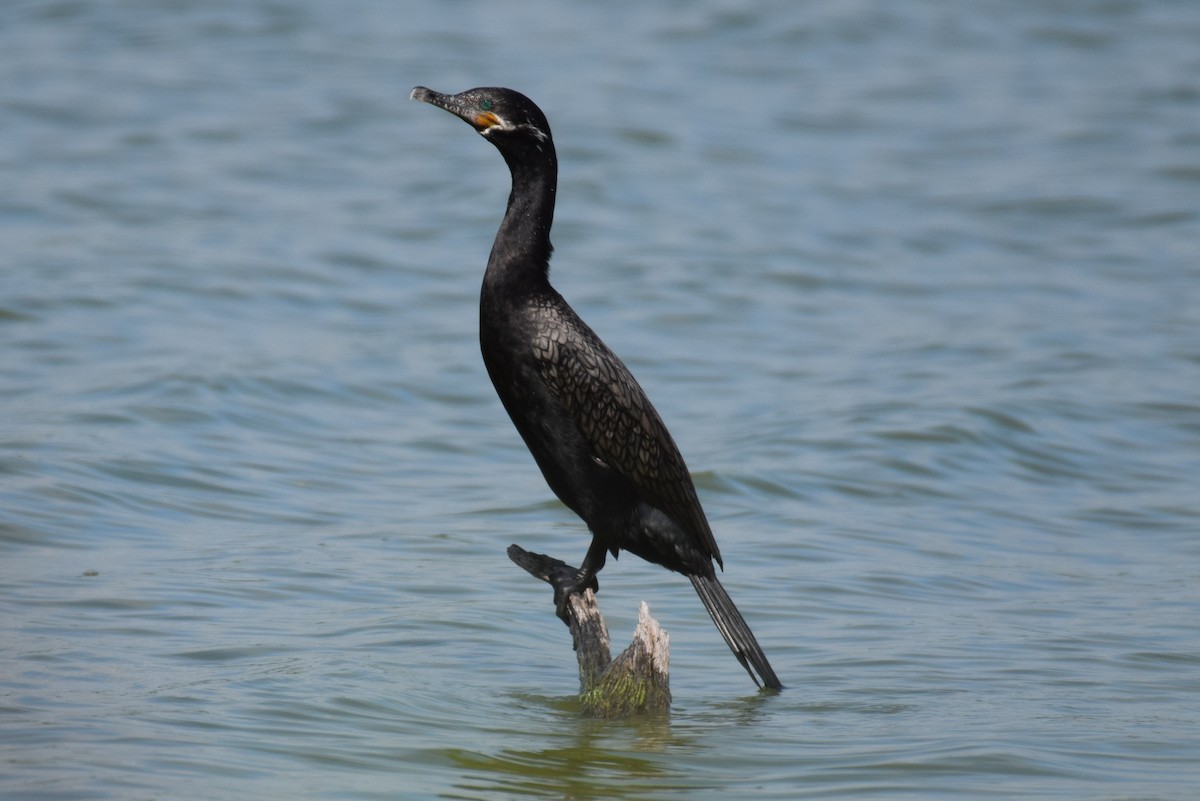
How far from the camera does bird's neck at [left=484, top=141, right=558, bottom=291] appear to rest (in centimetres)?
616

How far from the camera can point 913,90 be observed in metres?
23.8

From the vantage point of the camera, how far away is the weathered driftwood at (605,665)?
20.3 ft

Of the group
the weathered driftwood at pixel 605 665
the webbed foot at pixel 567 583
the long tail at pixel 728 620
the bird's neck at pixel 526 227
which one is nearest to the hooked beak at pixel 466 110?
the bird's neck at pixel 526 227

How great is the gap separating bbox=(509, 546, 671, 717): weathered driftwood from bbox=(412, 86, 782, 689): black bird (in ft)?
0.30

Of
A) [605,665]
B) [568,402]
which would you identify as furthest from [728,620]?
[568,402]

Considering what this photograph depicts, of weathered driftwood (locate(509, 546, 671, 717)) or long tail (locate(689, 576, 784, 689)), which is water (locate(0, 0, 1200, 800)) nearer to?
weathered driftwood (locate(509, 546, 671, 717))

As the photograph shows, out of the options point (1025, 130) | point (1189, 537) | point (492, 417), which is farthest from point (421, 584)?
point (1025, 130)

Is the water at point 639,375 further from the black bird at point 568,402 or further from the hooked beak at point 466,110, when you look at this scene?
the hooked beak at point 466,110

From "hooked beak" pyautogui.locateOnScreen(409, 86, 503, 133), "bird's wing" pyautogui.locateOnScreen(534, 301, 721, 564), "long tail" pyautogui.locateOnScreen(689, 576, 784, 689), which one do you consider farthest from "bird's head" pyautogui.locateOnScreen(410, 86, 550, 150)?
"long tail" pyautogui.locateOnScreen(689, 576, 784, 689)

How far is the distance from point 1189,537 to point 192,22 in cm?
1954

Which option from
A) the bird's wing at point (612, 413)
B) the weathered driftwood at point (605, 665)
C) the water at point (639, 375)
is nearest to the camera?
the bird's wing at point (612, 413)

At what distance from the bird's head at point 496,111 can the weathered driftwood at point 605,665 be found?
5.31 feet

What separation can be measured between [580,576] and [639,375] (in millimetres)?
7339

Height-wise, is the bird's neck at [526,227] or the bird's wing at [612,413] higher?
the bird's neck at [526,227]
